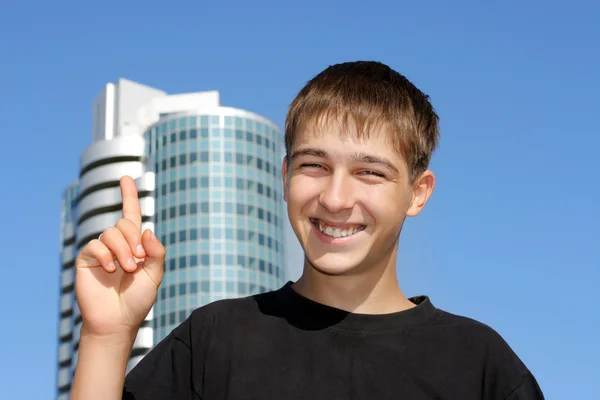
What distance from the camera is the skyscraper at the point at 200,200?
85.8 metres

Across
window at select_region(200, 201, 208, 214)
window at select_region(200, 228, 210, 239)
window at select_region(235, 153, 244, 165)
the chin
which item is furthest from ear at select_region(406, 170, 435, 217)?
window at select_region(235, 153, 244, 165)

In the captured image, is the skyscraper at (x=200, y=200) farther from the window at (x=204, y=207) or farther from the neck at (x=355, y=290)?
the neck at (x=355, y=290)

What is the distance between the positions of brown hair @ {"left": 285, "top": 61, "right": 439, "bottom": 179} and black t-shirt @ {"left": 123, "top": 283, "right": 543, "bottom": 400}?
0.66 m

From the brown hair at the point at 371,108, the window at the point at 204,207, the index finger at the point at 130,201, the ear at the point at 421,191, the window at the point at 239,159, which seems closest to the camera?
the index finger at the point at 130,201

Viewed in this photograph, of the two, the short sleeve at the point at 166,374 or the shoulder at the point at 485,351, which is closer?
the short sleeve at the point at 166,374

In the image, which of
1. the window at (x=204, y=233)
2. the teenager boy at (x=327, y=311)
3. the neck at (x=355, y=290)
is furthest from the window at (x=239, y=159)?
the neck at (x=355, y=290)

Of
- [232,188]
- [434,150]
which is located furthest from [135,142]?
[434,150]

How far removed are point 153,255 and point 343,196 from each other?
722 mm

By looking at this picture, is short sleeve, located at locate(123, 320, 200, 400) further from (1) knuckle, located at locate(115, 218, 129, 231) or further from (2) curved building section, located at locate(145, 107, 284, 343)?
(2) curved building section, located at locate(145, 107, 284, 343)

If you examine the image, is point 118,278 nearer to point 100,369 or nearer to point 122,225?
point 122,225

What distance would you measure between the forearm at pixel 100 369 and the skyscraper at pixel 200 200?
3227 inches

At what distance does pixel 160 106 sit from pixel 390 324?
97.7m

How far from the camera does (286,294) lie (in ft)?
Result: 10.7

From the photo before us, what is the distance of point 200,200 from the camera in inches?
3477
